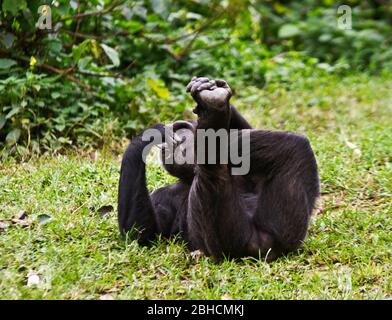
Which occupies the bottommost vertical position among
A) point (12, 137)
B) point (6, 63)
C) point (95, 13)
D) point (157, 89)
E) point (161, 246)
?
point (161, 246)

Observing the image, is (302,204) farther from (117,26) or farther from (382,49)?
(382,49)

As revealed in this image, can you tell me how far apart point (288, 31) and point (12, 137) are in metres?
6.55

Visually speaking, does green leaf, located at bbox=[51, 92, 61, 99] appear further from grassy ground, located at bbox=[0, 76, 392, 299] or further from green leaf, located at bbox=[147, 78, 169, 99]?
green leaf, located at bbox=[147, 78, 169, 99]

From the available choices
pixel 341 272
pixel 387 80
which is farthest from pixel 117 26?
pixel 341 272

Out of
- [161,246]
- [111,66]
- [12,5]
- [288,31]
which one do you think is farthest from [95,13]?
[288,31]

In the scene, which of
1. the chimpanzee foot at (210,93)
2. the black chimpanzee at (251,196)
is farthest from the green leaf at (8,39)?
the chimpanzee foot at (210,93)

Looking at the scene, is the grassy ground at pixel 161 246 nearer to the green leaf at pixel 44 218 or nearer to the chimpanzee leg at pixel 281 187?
the green leaf at pixel 44 218

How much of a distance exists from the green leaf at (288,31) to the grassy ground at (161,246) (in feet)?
16.5

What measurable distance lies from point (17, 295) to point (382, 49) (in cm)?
882

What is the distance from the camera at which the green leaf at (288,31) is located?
37.7ft

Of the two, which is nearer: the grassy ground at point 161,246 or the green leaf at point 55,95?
the grassy ground at point 161,246

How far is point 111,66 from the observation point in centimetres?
698

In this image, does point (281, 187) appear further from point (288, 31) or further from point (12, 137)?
point (288, 31)

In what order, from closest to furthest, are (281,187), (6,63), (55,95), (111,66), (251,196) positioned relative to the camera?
1. (281,187)
2. (251,196)
3. (6,63)
4. (55,95)
5. (111,66)
